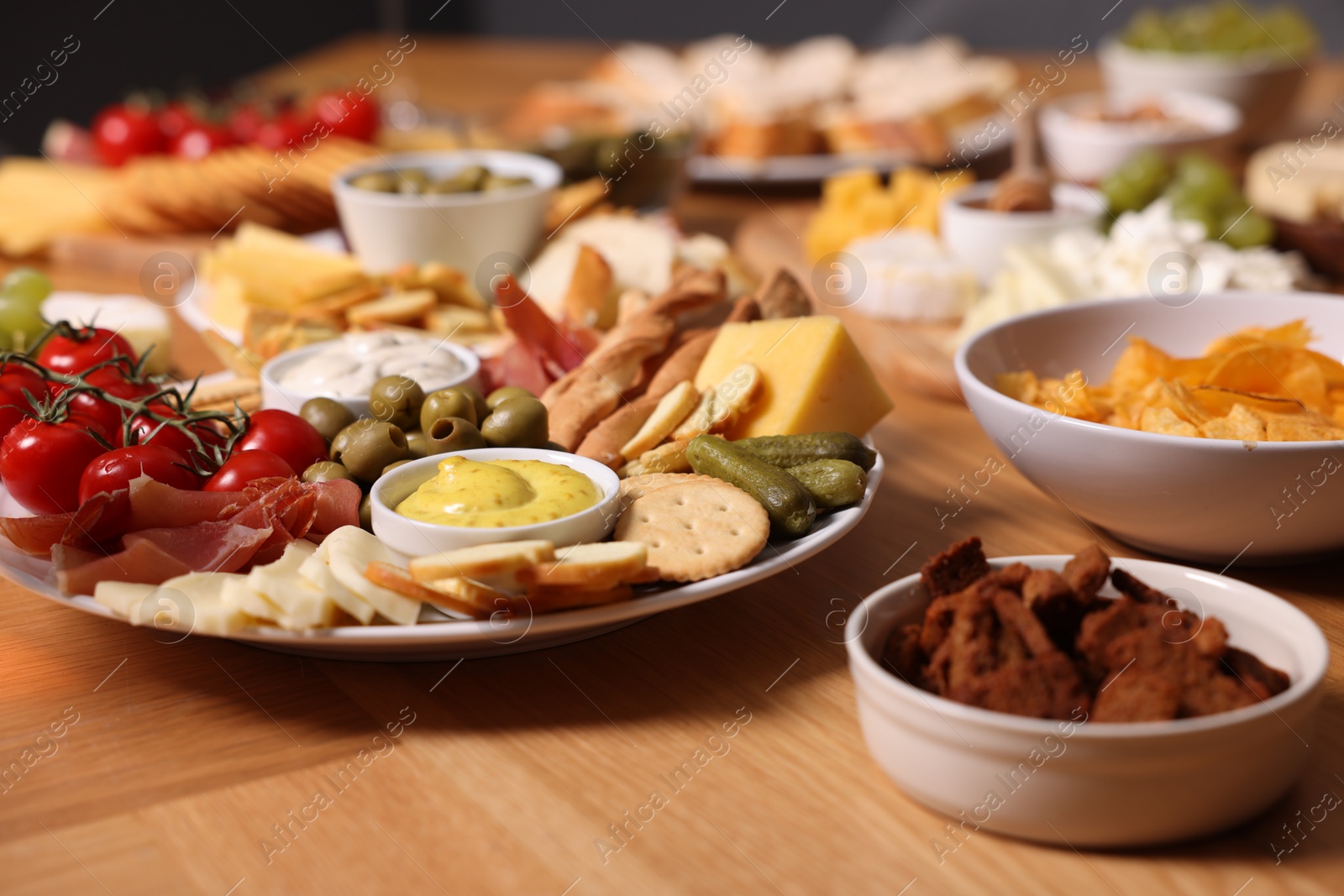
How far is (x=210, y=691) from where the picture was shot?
1024 mm

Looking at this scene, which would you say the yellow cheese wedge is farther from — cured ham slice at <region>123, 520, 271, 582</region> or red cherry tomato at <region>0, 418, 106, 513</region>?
red cherry tomato at <region>0, 418, 106, 513</region>

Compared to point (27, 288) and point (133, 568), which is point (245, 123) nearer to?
point (27, 288)

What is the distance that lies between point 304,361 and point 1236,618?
41.0 inches

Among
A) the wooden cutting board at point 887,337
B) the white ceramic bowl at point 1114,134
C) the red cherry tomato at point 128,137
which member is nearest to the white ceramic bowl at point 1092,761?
the wooden cutting board at point 887,337

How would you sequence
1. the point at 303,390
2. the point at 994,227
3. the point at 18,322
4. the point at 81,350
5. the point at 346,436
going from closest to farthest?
1. the point at 346,436
2. the point at 303,390
3. the point at 81,350
4. the point at 18,322
5. the point at 994,227

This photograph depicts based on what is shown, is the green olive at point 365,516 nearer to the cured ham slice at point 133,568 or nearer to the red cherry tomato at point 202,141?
the cured ham slice at point 133,568

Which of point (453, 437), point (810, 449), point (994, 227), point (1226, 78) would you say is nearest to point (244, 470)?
point (453, 437)

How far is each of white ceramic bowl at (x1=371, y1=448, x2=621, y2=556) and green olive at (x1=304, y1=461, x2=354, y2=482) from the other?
4.5 inches

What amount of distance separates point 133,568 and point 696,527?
1.53 feet

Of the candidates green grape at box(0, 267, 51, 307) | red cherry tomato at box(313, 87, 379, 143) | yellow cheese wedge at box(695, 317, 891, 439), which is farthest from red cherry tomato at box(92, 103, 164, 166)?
yellow cheese wedge at box(695, 317, 891, 439)

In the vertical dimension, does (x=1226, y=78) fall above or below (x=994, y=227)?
below

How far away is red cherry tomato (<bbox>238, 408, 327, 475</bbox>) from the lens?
1208 millimetres

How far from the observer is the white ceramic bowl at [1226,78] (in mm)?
2863

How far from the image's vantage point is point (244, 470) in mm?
1127
